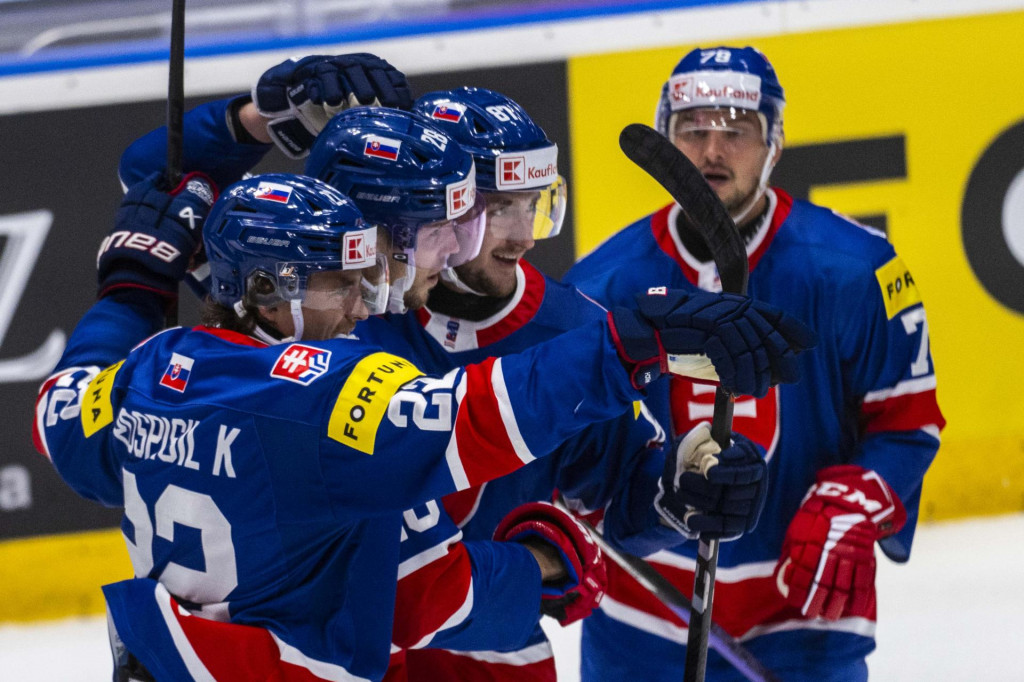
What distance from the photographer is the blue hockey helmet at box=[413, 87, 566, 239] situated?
218 centimetres

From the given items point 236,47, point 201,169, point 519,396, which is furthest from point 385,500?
point 236,47

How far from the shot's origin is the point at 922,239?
13.0 feet

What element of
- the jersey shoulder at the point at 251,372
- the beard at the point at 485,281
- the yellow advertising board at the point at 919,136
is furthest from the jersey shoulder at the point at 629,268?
the yellow advertising board at the point at 919,136

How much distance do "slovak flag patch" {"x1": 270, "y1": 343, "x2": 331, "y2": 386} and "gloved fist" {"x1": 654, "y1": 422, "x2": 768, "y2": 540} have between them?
0.63m

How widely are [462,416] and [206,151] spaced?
1.04 metres

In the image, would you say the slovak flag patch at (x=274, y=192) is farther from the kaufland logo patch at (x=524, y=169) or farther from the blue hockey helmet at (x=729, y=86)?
the blue hockey helmet at (x=729, y=86)

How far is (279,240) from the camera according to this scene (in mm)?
1706

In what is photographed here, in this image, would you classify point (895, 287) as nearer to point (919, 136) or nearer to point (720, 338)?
point (720, 338)

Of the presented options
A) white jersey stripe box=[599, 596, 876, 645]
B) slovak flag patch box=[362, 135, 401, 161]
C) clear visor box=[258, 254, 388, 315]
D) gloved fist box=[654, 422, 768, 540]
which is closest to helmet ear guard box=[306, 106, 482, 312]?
slovak flag patch box=[362, 135, 401, 161]

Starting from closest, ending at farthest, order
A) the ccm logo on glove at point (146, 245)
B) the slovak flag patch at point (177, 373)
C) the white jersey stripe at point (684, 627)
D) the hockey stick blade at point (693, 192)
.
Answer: the slovak flag patch at point (177, 373) → the hockey stick blade at point (693, 192) → the ccm logo on glove at point (146, 245) → the white jersey stripe at point (684, 627)

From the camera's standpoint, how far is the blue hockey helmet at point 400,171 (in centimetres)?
193

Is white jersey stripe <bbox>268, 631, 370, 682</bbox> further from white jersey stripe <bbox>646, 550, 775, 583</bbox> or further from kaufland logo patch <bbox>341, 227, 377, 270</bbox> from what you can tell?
white jersey stripe <bbox>646, 550, 775, 583</bbox>

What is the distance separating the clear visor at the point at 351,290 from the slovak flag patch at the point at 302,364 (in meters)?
0.15

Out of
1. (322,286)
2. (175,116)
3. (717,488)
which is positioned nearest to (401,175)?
(322,286)
